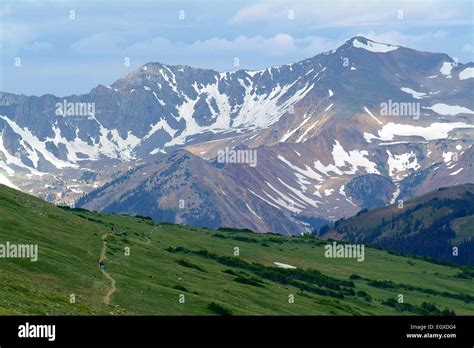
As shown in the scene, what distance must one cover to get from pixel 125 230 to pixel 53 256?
76.8m

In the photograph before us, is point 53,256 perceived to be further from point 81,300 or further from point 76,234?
point 76,234

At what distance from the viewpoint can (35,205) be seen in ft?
444

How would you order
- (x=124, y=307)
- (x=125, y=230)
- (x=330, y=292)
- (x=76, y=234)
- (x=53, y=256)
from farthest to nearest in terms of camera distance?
(x=125, y=230) → (x=330, y=292) → (x=76, y=234) → (x=53, y=256) → (x=124, y=307)

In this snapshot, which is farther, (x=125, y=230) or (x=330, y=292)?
(x=125, y=230)
